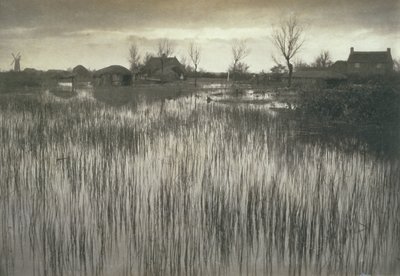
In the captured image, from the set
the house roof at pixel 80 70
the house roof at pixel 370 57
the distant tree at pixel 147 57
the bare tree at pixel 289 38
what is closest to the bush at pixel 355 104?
the house roof at pixel 370 57

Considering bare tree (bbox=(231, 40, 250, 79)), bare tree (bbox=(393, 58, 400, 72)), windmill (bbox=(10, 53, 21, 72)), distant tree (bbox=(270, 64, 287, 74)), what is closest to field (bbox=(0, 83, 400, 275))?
windmill (bbox=(10, 53, 21, 72))

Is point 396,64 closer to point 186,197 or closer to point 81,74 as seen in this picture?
point 186,197

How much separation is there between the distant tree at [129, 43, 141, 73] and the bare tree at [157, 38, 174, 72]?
0.14m

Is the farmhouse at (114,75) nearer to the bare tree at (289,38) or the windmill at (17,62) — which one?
the windmill at (17,62)

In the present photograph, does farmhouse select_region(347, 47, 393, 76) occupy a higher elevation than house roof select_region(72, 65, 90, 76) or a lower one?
higher

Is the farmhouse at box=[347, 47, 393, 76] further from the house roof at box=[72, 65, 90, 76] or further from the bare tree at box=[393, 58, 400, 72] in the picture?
the house roof at box=[72, 65, 90, 76]

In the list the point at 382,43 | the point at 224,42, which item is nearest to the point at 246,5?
the point at 224,42

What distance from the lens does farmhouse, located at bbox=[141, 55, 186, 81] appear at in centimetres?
262

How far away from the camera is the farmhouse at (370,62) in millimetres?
2416

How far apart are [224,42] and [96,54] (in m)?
0.83

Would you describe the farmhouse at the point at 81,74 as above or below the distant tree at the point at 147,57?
below

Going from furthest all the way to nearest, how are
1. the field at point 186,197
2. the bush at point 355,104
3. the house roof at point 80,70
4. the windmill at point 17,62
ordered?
the house roof at point 80,70 < the bush at point 355,104 < the windmill at point 17,62 < the field at point 186,197

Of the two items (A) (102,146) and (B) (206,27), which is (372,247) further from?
(A) (102,146)

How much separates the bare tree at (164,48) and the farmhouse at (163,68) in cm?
2
